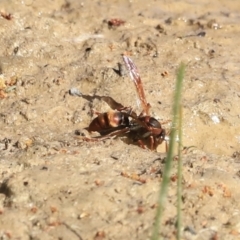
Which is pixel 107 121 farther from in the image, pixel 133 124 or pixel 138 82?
pixel 138 82

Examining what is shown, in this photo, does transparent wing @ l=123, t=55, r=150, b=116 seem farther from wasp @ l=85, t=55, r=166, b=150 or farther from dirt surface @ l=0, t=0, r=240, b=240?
dirt surface @ l=0, t=0, r=240, b=240

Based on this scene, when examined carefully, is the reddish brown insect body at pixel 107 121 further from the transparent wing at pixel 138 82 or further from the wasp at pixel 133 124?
the transparent wing at pixel 138 82

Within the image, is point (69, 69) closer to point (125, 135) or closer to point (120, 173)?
point (125, 135)

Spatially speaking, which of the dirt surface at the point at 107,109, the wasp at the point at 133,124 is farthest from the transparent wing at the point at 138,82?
the dirt surface at the point at 107,109

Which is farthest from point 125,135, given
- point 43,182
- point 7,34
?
point 7,34

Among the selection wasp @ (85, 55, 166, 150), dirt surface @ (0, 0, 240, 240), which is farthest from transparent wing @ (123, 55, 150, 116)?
dirt surface @ (0, 0, 240, 240)

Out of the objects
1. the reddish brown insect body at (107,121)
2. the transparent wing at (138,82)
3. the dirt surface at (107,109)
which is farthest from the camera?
the transparent wing at (138,82)
